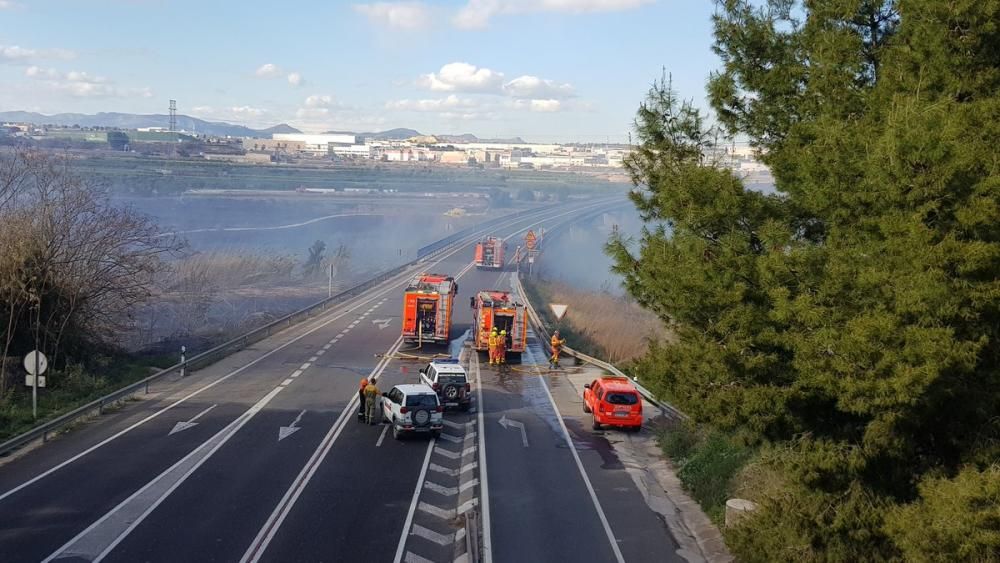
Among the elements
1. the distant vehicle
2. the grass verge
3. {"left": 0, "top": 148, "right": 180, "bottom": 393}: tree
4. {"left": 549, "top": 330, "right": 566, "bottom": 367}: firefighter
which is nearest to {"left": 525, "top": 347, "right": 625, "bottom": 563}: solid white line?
the distant vehicle

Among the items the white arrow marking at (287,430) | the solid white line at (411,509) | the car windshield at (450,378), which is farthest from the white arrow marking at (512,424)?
the white arrow marking at (287,430)

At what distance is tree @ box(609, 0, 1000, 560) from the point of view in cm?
1180

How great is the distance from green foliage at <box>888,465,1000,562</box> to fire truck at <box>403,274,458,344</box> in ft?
96.6

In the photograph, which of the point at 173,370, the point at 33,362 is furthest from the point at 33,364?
the point at 173,370

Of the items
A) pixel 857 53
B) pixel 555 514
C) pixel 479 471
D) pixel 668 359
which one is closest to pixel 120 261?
pixel 479 471

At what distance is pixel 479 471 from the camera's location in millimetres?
21953

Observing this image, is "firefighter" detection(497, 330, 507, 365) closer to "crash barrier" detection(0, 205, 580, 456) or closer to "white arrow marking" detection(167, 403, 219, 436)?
"crash barrier" detection(0, 205, 580, 456)

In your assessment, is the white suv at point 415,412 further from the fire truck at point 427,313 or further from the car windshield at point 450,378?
the fire truck at point 427,313

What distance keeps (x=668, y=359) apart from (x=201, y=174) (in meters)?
111

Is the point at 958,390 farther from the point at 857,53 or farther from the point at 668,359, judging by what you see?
the point at 857,53

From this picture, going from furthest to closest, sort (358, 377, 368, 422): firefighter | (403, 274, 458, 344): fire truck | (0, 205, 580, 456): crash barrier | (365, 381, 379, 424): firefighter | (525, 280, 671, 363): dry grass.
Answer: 1. (525, 280, 671, 363): dry grass
2. (403, 274, 458, 344): fire truck
3. (358, 377, 368, 422): firefighter
4. (365, 381, 379, 424): firefighter
5. (0, 205, 580, 456): crash barrier

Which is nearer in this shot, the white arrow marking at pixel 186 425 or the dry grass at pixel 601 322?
the white arrow marking at pixel 186 425

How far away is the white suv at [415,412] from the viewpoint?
24312mm

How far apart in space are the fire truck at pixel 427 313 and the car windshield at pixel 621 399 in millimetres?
14862
